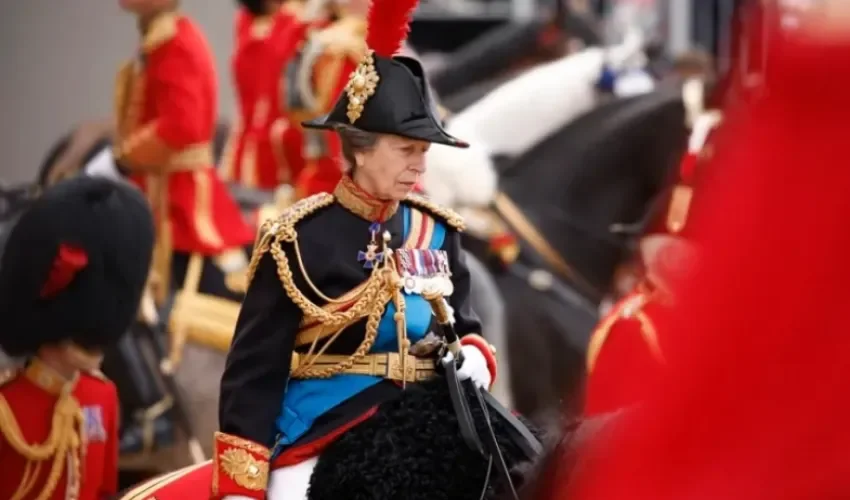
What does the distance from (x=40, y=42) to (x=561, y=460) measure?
10.5 ft

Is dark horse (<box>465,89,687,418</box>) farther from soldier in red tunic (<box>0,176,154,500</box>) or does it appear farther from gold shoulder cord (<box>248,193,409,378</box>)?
gold shoulder cord (<box>248,193,409,378</box>)

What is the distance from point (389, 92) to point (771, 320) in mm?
887

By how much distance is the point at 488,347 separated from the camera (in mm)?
1595

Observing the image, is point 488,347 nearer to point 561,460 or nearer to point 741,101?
point 561,460

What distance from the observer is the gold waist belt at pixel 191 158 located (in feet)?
10.1

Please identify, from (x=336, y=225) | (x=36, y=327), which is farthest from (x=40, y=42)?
(x=336, y=225)

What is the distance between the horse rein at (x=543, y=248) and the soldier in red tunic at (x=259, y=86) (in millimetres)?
731

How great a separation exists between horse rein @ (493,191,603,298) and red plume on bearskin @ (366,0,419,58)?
203 cm

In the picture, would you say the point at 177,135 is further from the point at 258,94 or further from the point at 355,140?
the point at 355,140

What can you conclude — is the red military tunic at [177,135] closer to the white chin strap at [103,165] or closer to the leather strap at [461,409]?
the white chin strap at [103,165]

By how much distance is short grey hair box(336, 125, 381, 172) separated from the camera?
154 cm

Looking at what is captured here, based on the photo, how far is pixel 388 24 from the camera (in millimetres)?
1555

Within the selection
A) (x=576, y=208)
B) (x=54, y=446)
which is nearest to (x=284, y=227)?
(x=54, y=446)

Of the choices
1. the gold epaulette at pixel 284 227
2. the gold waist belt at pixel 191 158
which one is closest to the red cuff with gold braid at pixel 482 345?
the gold epaulette at pixel 284 227
